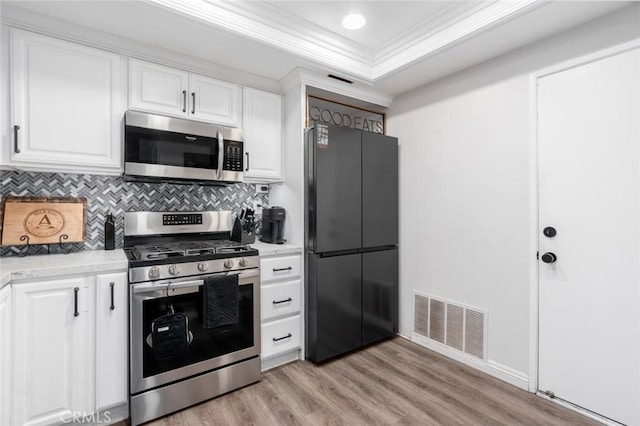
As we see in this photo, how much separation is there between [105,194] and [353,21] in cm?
221

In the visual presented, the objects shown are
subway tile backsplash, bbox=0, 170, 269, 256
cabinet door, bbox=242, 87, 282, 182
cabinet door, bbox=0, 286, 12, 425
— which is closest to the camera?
cabinet door, bbox=0, 286, 12, 425

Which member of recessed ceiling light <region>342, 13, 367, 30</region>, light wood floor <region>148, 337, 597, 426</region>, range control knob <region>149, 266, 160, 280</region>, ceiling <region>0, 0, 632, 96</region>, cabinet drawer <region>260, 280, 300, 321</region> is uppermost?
recessed ceiling light <region>342, 13, 367, 30</region>

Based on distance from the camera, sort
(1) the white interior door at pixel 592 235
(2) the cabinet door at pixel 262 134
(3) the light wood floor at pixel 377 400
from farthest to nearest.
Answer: (2) the cabinet door at pixel 262 134 < (3) the light wood floor at pixel 377 400 < (1) the white interior door at pixel 592 235

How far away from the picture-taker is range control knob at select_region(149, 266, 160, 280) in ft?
5.92

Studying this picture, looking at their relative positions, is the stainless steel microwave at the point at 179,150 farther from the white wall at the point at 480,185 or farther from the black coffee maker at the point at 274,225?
the white wall at the point at 480,185

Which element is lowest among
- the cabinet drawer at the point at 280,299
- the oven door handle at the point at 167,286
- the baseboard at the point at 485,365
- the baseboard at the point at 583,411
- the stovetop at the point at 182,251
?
the baseboard at the point at 583,411

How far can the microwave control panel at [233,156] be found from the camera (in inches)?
94.3

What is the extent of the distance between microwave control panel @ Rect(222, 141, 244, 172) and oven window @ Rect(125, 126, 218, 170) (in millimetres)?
78

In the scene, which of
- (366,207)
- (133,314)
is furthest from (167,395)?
(366,207)

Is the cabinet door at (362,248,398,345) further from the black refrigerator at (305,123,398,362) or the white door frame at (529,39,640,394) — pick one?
the white door frame at (529,39,640,394)

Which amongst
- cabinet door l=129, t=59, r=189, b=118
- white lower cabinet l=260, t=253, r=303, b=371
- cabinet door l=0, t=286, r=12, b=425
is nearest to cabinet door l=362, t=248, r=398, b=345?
white lower cabinet l=260, t=253, r=303, b=371

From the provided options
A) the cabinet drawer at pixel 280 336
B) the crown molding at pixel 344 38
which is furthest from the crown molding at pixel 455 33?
the cabinet drawer at pixel 280 336

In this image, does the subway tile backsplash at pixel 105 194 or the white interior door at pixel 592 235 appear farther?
the subway tile backsplash at pixel 105 194

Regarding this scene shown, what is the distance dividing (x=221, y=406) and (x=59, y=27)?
258 centimetres
